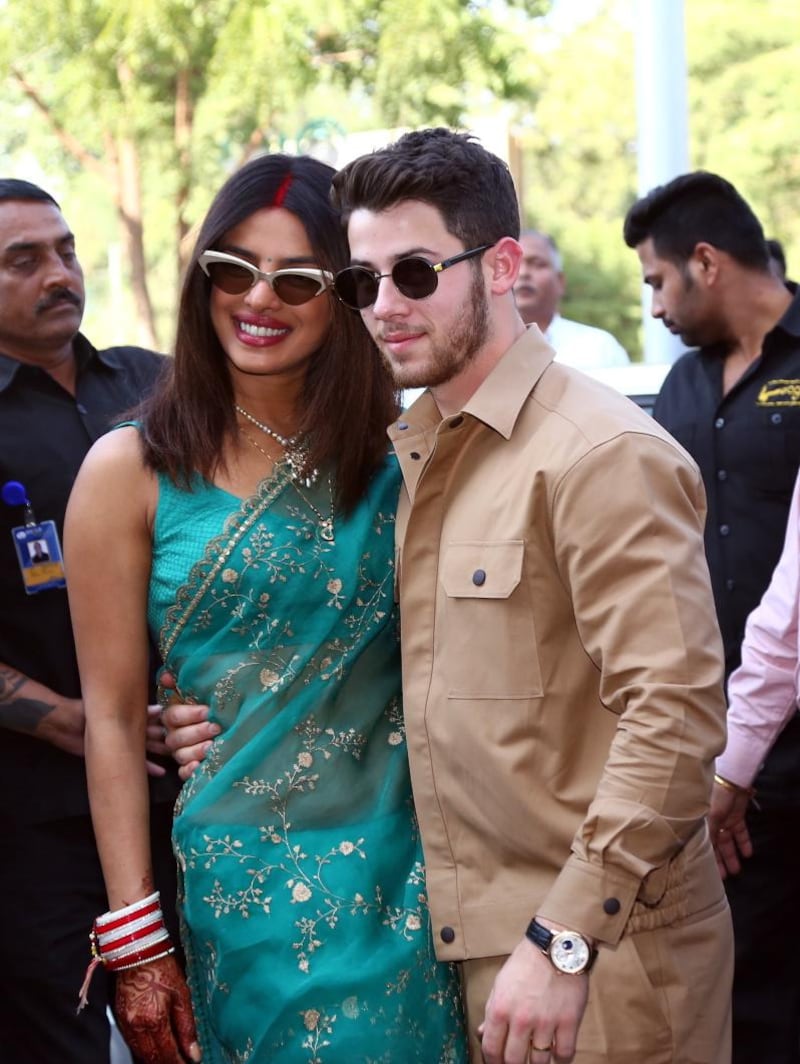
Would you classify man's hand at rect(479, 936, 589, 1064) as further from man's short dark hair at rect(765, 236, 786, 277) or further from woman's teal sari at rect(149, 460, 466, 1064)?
man's short dark hair at rect(765, 236, 786, 277)

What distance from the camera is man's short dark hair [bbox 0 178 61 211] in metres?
4.00

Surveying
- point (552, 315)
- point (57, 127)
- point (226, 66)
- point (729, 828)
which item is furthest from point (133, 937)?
point (57, 127)

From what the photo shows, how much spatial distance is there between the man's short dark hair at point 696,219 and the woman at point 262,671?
2762 millimetres

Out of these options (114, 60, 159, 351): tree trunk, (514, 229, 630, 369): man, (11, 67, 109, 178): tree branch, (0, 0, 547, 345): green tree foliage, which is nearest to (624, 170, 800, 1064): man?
(514, 229, 630, 369): man

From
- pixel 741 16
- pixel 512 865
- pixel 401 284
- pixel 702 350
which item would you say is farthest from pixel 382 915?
pixel 741 16

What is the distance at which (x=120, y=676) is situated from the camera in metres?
2.74

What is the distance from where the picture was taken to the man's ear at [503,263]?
261 cm

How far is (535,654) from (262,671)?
529 mm

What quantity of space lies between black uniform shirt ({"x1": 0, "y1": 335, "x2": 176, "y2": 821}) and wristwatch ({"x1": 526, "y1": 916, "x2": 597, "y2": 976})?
5.05ft

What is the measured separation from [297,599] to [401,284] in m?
0.57

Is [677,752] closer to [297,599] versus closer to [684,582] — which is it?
[684,582]

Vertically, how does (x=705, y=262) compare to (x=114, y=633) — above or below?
above

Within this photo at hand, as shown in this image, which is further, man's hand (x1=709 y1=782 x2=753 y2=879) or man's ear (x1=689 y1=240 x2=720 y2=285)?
man's ear (x1=689 y1=240 x2=720 y2=285)

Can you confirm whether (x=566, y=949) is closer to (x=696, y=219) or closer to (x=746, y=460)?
(x=746, y=460)
